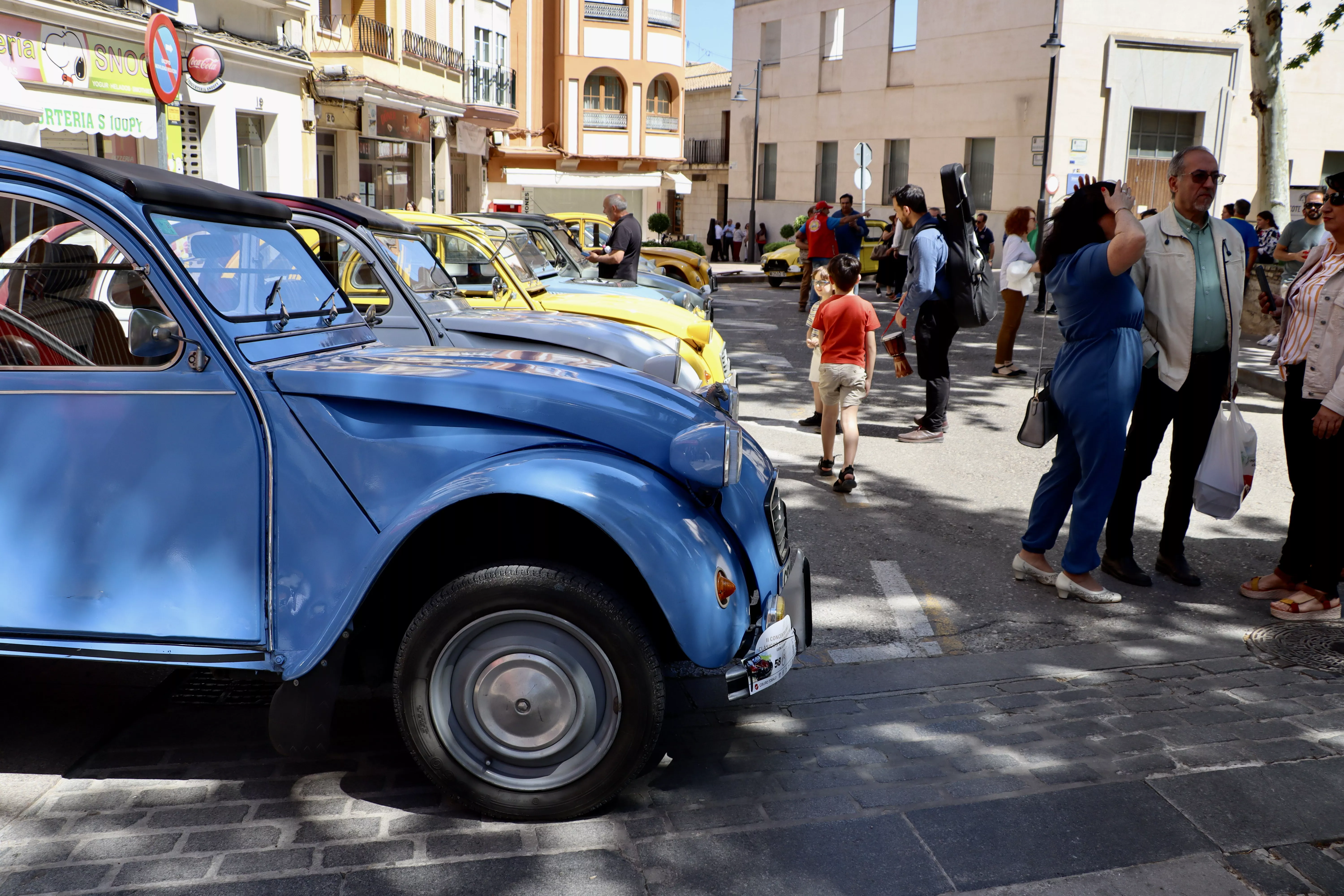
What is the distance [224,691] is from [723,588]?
2.05 meters

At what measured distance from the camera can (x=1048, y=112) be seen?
3166cm

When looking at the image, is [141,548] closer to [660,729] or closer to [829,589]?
[660,729]

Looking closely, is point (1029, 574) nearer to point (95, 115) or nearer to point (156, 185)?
point (156, 185)

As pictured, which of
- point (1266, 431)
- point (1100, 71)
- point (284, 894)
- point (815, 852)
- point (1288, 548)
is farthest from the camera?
point (1100, 71)

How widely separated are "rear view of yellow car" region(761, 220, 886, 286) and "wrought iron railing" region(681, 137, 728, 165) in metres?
28.9

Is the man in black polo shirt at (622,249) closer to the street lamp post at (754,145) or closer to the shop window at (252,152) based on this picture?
the shop window at (252,152)

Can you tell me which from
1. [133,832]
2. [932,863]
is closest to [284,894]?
[133,832]

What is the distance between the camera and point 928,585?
583 cm

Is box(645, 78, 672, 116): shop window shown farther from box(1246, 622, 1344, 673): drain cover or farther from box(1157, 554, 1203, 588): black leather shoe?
box(1246, 622, 1344, 673): drain cover

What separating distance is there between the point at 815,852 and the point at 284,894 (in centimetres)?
145

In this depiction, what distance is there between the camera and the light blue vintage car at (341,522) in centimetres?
326

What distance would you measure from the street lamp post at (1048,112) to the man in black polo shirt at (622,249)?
12.2m

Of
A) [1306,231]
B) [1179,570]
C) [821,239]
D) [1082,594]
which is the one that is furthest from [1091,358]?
[821,239]

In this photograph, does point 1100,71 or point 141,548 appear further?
point 1100,71
